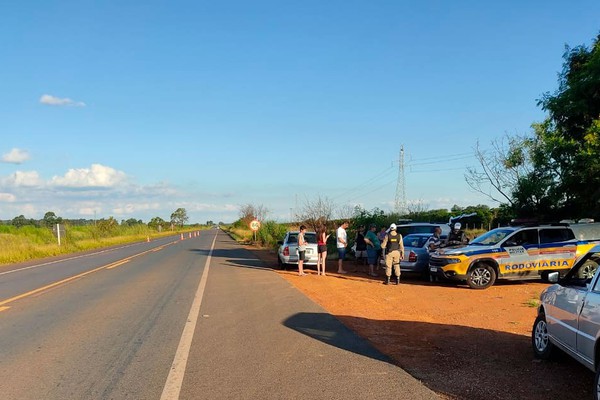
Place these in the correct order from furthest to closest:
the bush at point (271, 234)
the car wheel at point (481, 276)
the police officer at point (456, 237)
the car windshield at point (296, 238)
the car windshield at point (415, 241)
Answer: the bush at point (271, 234), the car windshield at point (296, 238), the car windshield at point (415, 241), the police officer at point (456, 237), the car wheel at point (481, 276)

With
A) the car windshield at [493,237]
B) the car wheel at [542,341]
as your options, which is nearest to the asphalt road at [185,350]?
the car wheel at [542,341]

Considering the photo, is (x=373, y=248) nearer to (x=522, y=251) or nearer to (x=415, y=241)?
(x=415, y=241)

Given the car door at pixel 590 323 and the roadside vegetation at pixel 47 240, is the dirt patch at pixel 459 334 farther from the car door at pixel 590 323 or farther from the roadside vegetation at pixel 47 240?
the roadside vegetation at pixel 47 240

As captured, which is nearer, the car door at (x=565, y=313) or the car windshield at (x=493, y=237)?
the car door at (x=565, y=313)

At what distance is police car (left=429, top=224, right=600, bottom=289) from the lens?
13.7 metres

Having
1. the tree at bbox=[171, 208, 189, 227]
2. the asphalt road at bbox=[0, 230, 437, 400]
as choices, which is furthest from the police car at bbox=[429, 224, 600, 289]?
the tree at bbox=[171, 208, 189, 227]

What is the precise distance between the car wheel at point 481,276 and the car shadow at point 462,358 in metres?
5.16

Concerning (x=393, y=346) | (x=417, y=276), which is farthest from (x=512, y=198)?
(x=393, y=346)

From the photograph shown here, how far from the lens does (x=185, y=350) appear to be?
715cm

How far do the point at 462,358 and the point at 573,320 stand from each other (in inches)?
63.8

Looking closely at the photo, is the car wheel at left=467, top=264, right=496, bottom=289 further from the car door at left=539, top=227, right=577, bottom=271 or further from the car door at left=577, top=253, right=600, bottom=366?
the car door at left=577, top=253, right=600, bottom=366

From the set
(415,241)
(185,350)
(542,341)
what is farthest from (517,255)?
(185,350)

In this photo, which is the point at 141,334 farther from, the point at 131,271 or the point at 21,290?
the point at 131,271

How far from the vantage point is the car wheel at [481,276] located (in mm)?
13664
